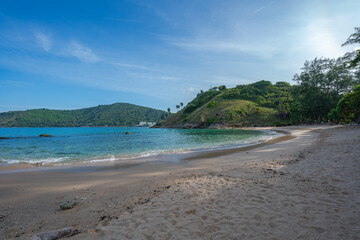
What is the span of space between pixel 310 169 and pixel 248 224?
6505 millimetres

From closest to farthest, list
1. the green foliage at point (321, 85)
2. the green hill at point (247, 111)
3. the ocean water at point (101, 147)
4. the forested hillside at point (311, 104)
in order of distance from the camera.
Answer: the ocean water at point (101, 147) < the forested hillside at point (311, 104) < the green foliage at point (321, 85) < the green hill at point (247, 111)

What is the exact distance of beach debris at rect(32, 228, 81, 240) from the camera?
3.52 m

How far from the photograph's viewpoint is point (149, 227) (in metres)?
3.68

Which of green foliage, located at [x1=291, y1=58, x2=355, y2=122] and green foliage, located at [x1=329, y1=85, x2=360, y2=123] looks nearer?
green foliage, located at [x1=329, y1=85, x2=360, y2=123]

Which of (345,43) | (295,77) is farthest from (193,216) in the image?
(295,77)

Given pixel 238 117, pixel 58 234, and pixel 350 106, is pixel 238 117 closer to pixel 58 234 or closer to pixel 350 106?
pixel 350 106

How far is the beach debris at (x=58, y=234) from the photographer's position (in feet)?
11.5

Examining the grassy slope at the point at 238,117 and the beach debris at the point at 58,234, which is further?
the grassy slope at the point at 238,117

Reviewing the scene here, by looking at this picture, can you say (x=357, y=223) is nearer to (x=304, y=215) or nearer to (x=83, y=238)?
(x=304, y=215)

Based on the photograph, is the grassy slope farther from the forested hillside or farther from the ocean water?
the ocean water

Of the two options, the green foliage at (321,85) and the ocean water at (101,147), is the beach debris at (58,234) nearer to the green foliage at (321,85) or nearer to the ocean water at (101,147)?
the ocean water at (101,147)

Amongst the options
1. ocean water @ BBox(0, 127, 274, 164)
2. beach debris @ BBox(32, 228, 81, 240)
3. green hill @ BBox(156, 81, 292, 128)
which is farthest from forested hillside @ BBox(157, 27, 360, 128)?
beach debris @ BBox(32, 228, 81, 240)

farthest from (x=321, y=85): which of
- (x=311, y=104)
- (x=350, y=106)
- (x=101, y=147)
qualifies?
(x=101, y=147)

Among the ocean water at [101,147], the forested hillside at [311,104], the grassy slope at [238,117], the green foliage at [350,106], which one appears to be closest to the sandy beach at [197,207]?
the ocean water at [101,147]
